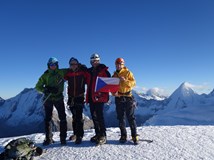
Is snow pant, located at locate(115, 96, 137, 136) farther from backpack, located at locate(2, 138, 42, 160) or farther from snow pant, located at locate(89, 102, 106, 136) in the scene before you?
backpack, located at locate(2, 138, 42, 160)

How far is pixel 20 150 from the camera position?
1045cm

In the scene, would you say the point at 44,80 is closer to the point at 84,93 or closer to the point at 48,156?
the point at 84,93

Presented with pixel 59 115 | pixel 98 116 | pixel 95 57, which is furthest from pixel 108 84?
pixel 59 115

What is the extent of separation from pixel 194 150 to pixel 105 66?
4.78 metres

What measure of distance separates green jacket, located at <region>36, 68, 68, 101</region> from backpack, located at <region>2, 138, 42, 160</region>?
2.31 metres

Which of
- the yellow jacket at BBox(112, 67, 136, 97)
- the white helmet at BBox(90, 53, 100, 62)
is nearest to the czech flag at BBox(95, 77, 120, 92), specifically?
the yellow jacket at BBox(112, 67, 136, 97)

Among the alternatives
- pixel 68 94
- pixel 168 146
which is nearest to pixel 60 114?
pixel 68 94

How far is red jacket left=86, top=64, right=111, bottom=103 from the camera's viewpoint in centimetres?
1240

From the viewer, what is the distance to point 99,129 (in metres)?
12.6

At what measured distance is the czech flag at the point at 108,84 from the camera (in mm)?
12344

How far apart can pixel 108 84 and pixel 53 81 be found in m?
2.26

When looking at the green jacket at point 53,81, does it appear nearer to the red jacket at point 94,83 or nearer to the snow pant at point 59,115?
the snow pant at point 59,115

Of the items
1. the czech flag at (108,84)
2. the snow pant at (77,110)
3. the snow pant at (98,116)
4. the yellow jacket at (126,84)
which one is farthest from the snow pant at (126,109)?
the snow pant at (77,110)

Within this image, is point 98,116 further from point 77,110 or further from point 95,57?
point 95,57
